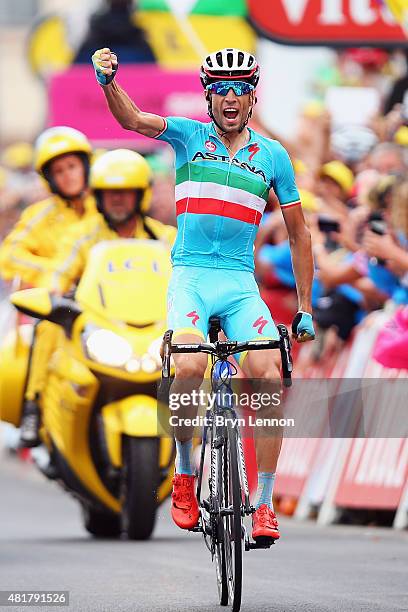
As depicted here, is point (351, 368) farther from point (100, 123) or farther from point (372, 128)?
point (100, 123)

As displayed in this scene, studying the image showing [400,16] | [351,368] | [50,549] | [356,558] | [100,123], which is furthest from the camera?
[100,123]

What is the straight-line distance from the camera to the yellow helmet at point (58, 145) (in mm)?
15266

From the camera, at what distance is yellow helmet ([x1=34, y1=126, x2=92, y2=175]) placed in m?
15.3

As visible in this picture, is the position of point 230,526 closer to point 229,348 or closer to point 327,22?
point 229,348

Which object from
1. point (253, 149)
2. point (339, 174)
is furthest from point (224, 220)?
point (339, 174)

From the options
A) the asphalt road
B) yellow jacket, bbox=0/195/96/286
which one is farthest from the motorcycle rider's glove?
yellow jacket, bbox=0/195/96/286

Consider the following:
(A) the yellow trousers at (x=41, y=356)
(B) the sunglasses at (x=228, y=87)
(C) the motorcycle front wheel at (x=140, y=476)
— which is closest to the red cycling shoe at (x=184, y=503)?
(B) the sunglasses at (x=228, y=87)

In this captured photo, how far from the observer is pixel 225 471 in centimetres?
959

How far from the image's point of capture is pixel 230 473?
9.49m

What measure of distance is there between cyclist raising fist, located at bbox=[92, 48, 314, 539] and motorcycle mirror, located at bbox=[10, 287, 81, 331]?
306 cm

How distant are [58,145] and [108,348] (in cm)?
263

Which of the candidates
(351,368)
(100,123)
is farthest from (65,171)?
(100,123)

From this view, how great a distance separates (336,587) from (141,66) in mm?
15363

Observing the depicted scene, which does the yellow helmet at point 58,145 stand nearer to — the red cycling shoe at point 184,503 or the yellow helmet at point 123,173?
the yellow helmet at point 123,173
